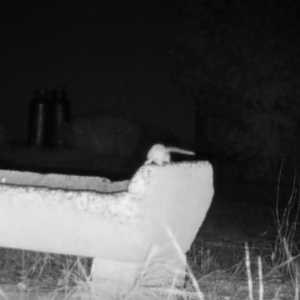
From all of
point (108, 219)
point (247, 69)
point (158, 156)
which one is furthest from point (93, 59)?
point (108, 219)

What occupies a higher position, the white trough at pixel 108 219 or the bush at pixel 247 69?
the bush at pixel 247 69

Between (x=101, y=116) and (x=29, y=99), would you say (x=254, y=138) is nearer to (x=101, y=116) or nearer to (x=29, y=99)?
(x=101, y=116)

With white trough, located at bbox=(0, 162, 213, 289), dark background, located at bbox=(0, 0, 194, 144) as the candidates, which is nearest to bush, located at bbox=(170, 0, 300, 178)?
dark background, located at bbox=(0, 0, 194, 144)

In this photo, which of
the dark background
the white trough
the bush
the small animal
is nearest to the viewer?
the white trough

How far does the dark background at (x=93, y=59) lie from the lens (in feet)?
22.6

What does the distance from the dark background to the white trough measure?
4794mm

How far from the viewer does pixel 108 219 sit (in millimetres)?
1805

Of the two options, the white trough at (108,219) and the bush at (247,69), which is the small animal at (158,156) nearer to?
the white trough at (108,219)

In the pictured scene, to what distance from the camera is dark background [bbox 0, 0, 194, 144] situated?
6.89 metres

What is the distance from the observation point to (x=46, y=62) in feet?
23.7

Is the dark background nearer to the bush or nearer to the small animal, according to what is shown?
the bush

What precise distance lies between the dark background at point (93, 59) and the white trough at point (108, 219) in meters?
4.79

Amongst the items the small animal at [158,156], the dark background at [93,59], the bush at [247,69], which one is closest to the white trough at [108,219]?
the small animal at [158,156]

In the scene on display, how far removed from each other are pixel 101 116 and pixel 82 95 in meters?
0.84
